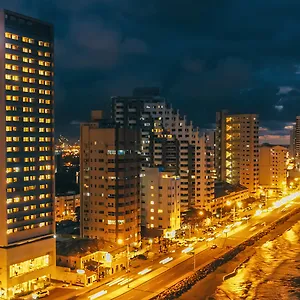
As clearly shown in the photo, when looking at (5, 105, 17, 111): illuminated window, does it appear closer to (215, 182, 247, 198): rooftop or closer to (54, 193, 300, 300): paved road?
(54, 193, 300, 300): paved road

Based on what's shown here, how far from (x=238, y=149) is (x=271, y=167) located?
7.61 m

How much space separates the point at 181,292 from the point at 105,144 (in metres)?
12.2

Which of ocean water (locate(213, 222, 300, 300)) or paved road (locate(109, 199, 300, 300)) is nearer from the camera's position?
paved road (locate(109, 199, 300, 300))

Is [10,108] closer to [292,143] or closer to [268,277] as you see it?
[268,277]

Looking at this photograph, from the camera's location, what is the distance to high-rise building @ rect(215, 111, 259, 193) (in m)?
65.6

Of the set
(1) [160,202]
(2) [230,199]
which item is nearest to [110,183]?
(1) [160,202]

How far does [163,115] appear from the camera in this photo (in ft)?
174

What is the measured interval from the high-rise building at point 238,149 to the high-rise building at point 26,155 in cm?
4048

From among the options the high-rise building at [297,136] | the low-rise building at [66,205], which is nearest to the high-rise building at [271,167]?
the low-rise building at [66,205]

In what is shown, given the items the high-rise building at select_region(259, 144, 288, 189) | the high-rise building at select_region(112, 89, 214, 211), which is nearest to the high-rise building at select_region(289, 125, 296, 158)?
the high-rise building at select_region(259, 144, 288, 189)

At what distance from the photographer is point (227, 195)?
178ft

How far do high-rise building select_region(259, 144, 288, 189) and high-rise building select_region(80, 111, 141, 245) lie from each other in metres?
39.2

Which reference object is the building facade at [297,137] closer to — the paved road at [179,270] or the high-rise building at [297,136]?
the high-rise building at [297,136]

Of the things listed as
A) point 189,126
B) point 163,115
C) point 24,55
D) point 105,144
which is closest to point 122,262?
point 105,144
